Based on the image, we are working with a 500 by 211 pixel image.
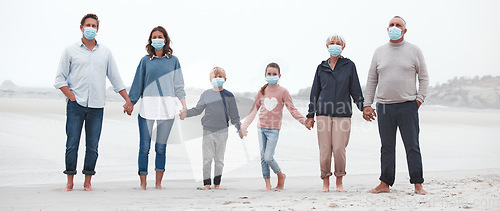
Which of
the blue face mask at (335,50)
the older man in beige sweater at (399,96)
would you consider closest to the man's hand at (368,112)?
the older man in beige sweater at (399,96)

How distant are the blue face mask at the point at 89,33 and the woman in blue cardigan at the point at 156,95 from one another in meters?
0.59

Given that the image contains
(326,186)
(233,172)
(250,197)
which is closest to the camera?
(250,197)

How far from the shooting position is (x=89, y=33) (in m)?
5.10

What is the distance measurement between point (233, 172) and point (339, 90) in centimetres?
244

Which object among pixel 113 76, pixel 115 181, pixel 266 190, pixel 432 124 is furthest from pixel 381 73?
pixel 432 124

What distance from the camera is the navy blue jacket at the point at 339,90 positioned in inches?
200

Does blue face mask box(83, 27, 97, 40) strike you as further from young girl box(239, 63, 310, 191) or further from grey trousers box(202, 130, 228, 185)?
young girl box(239, 63, 310, 191)

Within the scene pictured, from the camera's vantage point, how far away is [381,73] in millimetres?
4992

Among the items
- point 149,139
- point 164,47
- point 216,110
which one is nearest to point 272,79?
point 216,110

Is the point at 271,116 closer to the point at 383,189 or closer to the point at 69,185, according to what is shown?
the point at 383,189

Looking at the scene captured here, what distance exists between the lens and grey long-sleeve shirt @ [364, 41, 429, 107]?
4.89 m

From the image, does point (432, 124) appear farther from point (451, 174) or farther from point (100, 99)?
point (100, 99)

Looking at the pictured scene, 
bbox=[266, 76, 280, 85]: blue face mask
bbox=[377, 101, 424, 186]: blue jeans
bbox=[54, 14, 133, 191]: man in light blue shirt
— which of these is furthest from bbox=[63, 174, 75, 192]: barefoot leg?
bbox=[377, 101, 424, 186]: blue jeans

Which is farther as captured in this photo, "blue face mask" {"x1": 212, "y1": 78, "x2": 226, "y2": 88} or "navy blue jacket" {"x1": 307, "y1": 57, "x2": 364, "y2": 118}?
"blue face mask" {"x1": 212, "y1": 78, "x2": 226, "y2": 88}
